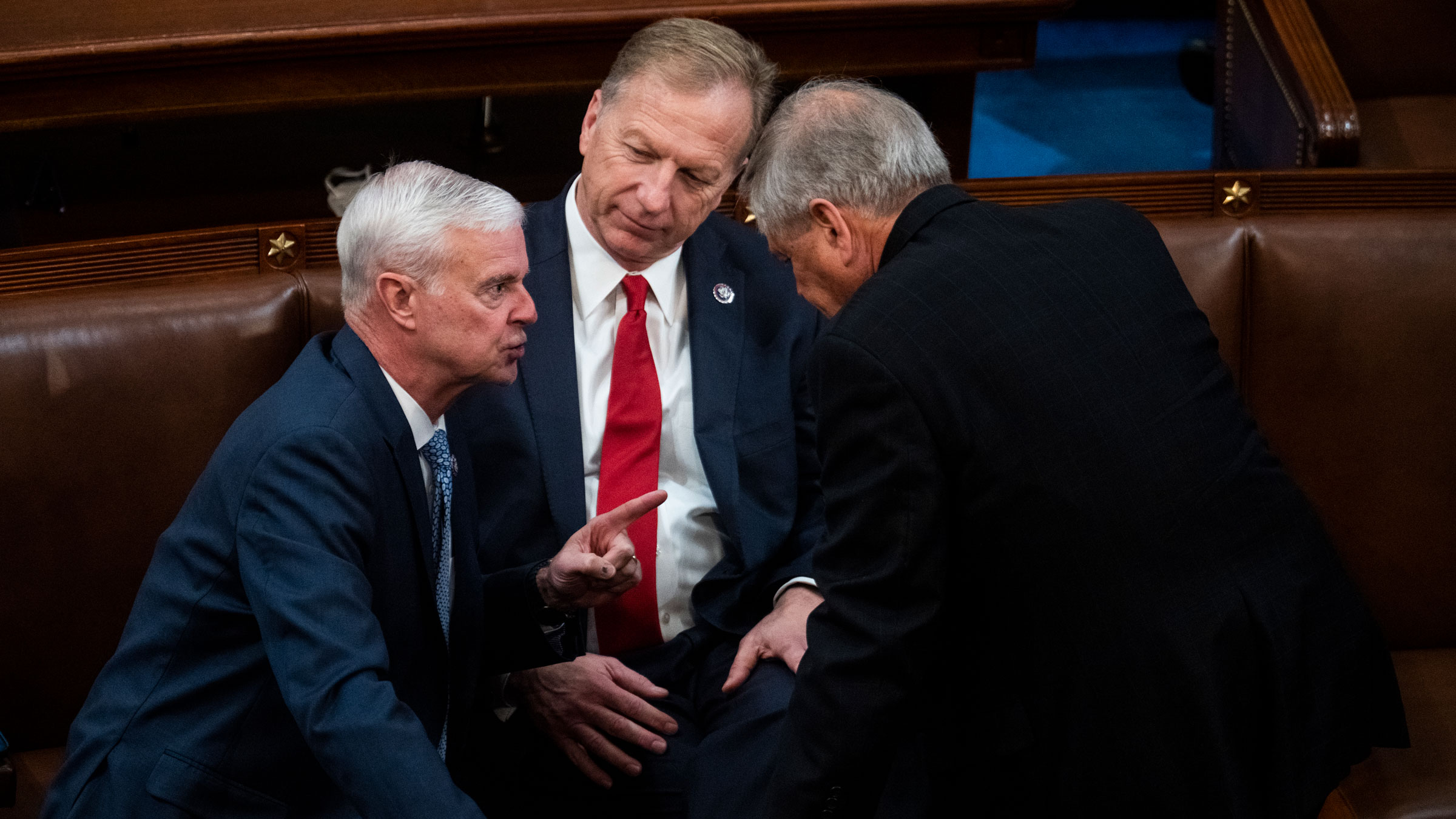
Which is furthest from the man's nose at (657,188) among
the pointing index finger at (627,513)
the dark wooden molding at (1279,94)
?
the dark wooden molding at (1279,94)

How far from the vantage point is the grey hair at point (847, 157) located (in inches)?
66.4

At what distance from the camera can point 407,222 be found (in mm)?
1677

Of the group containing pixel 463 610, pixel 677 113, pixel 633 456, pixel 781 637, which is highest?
pixel 677 113

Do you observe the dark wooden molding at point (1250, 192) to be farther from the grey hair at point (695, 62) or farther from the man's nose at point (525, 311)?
the man's nose at point (525, 311)

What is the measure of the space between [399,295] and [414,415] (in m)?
0.15

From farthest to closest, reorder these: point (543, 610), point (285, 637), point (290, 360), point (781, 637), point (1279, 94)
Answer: point (1279, 94), point (290, 360), point (781, 637), point (543, 610), point (285, 637)

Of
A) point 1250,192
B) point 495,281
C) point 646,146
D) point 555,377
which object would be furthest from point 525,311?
point 1250,192

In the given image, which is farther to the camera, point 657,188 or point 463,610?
point 657,188

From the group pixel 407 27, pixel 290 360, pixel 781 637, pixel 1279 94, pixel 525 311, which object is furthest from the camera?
pixel 1279 94

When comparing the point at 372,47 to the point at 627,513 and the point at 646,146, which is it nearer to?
the point at 646,146

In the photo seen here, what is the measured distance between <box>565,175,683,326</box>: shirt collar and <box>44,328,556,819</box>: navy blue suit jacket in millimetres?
489

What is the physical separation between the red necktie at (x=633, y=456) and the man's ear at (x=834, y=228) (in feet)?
1.49

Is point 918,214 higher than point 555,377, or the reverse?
point 918,214

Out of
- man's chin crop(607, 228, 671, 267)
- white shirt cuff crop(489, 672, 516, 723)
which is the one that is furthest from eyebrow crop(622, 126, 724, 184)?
white shirt cuff crop(489, 672, 516, 723)
